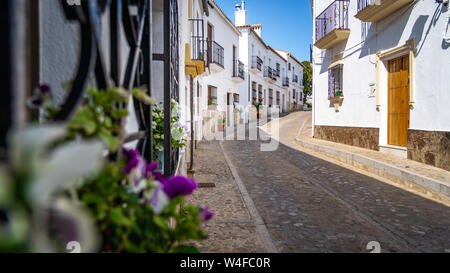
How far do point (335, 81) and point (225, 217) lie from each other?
8355mm

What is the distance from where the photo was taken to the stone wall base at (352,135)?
8.12 m

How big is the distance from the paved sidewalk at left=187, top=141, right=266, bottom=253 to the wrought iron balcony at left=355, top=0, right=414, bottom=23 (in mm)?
4880

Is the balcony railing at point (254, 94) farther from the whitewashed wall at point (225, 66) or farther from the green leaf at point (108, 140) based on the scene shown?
the green leaf at point (108, 140)

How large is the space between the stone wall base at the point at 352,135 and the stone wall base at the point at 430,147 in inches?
61.6

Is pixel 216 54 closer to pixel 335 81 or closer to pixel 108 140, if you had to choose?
pixel 335 81

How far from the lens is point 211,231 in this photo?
2.88m

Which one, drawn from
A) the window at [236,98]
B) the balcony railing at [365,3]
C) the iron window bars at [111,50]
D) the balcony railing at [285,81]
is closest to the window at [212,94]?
the window at [236,98]

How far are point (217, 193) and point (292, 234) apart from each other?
1.69m

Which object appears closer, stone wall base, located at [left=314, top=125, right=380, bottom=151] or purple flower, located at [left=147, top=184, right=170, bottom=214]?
purple flower, located at [left=147, top=184, right=170, bottom=214]

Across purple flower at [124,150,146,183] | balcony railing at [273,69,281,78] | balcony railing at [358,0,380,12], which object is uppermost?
balcony railing at [273,69,281,78]

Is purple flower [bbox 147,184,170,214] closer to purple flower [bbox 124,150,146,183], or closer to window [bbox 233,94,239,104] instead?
purple flower [bbox 124,150,146,183]

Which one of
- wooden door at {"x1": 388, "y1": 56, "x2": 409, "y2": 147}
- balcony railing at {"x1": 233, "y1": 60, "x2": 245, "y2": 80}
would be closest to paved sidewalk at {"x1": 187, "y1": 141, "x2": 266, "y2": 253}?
wooden door at {"x1": 388, "y1": 56, "x2": 409, "y2": 147}

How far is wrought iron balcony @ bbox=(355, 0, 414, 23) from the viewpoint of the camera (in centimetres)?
660
